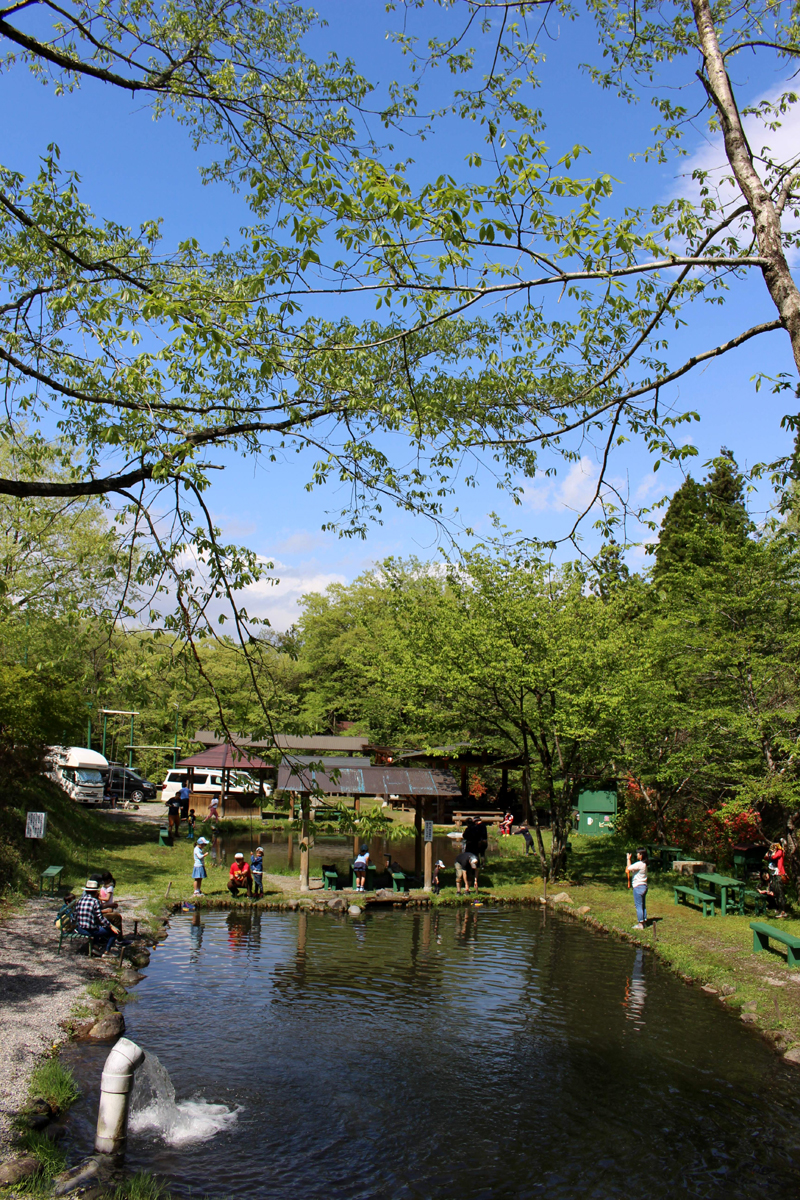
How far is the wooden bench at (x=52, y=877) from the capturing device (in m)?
17.8

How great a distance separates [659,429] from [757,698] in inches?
581

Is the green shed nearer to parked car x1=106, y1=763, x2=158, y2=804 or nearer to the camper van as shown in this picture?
the camper van

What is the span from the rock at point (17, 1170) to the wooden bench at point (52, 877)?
38.9 ft

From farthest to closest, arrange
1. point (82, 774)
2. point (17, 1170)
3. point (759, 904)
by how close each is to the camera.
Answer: point (82, 774)
point (759, 904)
point (17, 1170)

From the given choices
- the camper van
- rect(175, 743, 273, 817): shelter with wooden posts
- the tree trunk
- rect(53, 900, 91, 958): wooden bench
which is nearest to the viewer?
the tree trunk

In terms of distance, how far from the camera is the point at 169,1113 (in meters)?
8.61

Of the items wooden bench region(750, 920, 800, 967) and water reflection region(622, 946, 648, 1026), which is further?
wooden bench region(750, 920, 800, 967)

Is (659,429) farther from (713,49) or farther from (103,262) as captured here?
(103,262)

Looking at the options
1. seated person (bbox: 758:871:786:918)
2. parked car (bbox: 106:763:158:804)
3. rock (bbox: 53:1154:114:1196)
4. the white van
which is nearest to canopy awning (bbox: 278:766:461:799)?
seated person (bbox: 758:871:786:918)

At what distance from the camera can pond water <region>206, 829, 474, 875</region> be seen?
27486mm

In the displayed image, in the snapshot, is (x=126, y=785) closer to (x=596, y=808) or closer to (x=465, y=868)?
(x=596, y=808)

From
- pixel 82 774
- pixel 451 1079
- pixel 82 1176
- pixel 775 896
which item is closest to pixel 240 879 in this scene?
pixel 451 1079

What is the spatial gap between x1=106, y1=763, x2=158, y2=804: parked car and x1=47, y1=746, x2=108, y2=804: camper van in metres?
4.23

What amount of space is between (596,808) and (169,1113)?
28.3 m
